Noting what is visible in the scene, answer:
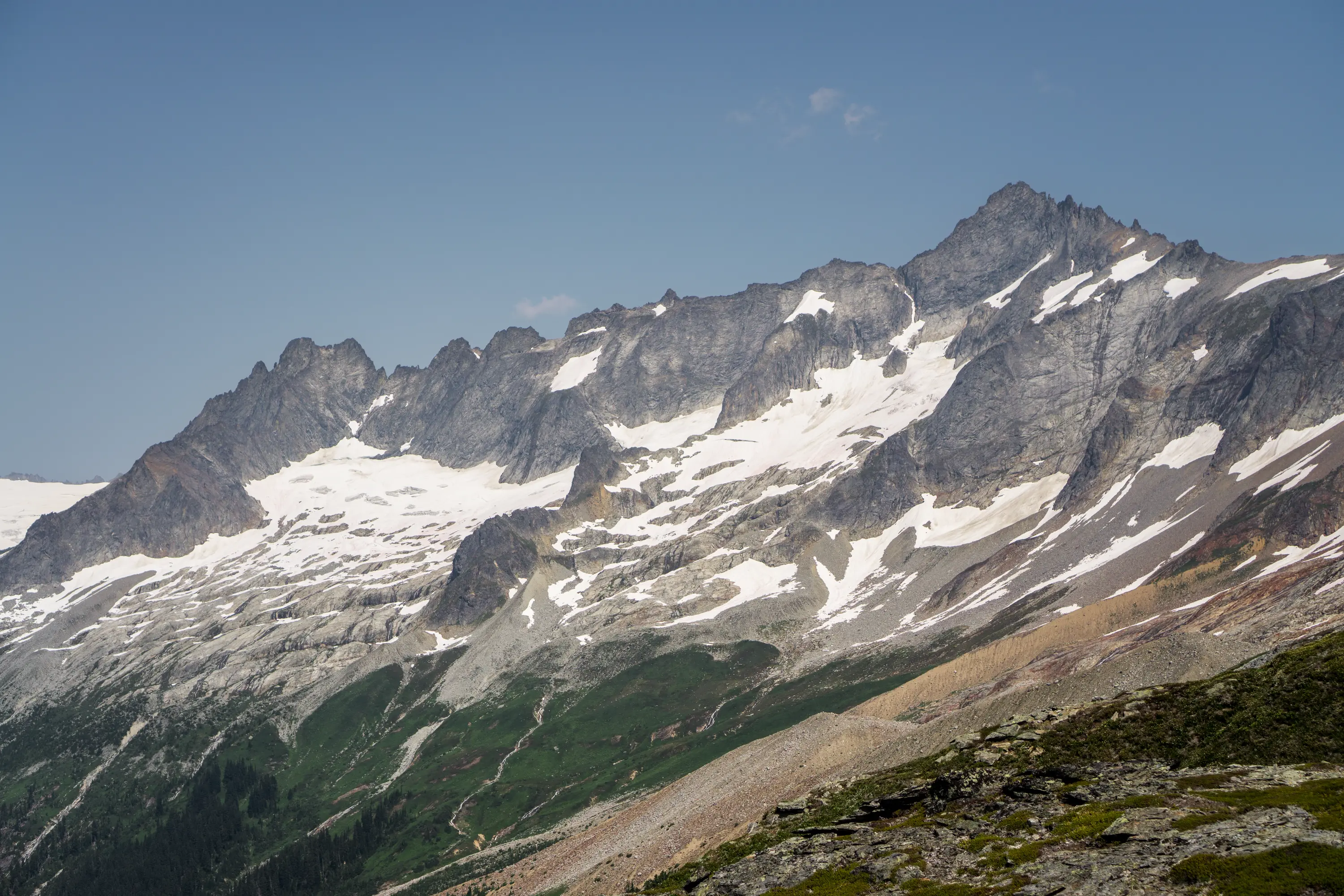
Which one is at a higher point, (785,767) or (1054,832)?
(1054,832)

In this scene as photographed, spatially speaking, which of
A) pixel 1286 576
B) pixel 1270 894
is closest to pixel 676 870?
pixel 1270 894

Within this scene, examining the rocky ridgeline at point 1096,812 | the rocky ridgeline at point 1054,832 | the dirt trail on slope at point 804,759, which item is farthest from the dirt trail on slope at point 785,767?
the rocky ridgeline at point 1054,832

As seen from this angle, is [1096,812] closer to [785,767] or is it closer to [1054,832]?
[1054,832]

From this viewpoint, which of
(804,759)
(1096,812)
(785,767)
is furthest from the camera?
(785,767)

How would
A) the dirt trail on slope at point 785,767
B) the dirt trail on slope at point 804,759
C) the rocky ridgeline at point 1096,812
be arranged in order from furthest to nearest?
the dirt trail on slope at point 804,759
the dirt trail on slope at point 785,767
the rocky ridgeline at point 1096,812

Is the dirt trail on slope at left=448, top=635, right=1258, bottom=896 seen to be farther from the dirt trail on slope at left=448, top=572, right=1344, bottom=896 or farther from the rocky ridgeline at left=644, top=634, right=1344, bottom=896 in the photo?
the rocky ridgeline at left=644, top=634, right=1344, bottom=896

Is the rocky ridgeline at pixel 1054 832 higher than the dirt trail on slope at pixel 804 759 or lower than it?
higher

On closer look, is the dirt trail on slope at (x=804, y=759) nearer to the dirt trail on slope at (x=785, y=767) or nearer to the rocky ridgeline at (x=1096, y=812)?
the dirt trail on slope at (x=785, y=767)

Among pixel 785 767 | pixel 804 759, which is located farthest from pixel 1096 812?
pixel 785 767

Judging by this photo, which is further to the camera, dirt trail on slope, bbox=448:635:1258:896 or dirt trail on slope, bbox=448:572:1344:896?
dirt trail on slope, bbox=448:572:1344:896

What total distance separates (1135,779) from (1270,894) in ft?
76.1

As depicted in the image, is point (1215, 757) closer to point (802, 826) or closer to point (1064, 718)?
point (1064, 718)

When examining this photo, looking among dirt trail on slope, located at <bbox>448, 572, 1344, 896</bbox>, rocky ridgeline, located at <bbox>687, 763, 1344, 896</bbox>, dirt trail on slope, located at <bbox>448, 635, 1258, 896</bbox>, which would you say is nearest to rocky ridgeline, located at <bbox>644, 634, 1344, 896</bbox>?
rocky ridgeline, located at <bbox>687, 763, 1344, 896</bbox>

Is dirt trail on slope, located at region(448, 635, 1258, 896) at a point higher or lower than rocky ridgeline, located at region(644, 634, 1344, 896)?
lower
